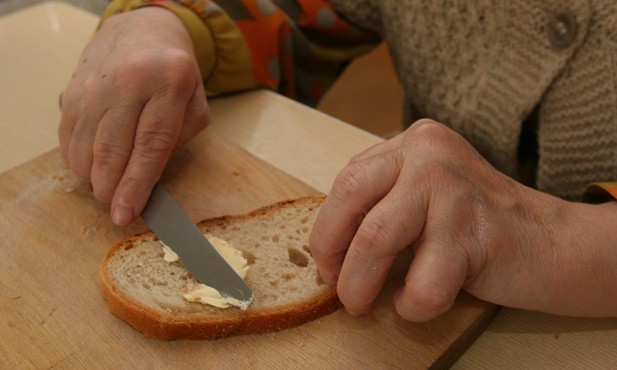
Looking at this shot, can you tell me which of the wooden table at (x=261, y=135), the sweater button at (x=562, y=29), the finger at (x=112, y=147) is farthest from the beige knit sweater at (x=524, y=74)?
the finger at (x=112, y=147)

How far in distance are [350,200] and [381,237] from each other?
63 mm

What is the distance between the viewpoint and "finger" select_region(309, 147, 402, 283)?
0.73 metres

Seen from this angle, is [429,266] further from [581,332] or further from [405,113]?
[405,113]

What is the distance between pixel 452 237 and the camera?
0.68 metres

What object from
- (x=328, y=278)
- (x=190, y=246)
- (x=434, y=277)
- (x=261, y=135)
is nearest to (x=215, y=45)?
(x=261, y=135)

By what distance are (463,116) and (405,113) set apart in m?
0.27

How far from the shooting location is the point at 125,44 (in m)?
1.00

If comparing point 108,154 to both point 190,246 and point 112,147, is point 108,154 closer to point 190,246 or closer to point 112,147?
point 112,147

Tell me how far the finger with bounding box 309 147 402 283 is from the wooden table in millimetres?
148

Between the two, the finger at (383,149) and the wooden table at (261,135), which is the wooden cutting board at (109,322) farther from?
the finger at (383,149)

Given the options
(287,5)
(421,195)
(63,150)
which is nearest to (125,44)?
(63,150)

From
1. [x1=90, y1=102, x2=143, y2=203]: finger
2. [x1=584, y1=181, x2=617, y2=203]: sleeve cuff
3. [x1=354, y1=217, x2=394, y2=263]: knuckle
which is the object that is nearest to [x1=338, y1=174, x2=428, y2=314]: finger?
[x1=354, y1=217, x2=394, y2=263]: knuckle

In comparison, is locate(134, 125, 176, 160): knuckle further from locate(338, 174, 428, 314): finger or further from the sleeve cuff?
the sleeve cuff

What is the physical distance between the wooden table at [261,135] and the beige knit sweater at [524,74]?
0.18 metres
